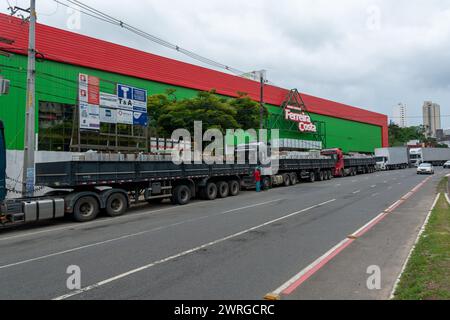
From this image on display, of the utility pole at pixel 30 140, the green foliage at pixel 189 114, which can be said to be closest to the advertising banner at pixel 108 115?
the utility pole at pixel 30 140

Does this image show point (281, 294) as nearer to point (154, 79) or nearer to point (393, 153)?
point (154, 79)

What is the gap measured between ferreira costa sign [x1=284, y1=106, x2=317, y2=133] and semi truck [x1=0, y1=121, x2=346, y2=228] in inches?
1018

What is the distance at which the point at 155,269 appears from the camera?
7016 millimetres

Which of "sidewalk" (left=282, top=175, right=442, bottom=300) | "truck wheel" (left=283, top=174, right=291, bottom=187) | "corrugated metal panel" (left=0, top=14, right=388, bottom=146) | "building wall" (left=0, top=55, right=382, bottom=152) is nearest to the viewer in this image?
"sidewalk" (left=282, top=175, right=442, bottom=300)

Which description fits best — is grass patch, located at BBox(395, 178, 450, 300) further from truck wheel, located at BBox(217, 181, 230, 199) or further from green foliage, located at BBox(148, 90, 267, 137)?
green foliage, located at BBox(148, 90, 267, 137)

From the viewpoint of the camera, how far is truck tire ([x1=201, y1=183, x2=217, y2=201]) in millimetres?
20281

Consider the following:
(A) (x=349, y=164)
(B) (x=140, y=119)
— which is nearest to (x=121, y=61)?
(B) (x=140, y=119)

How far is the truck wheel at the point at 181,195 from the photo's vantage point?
18.3m

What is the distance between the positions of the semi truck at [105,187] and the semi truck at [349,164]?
2108 centimetres

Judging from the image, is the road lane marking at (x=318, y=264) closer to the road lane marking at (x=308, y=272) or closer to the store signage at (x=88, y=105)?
the road lane marking at (x=308, y=272)

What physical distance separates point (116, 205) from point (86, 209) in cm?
133

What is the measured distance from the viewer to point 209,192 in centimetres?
2045

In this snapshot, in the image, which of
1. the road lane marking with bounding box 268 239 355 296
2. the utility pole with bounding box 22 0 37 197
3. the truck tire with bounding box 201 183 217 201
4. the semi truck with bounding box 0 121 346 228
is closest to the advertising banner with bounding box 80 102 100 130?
the utility pole with bounding box 22 0 37 197

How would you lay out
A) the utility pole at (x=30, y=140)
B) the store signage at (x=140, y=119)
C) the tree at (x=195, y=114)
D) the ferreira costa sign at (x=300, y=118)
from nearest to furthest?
the utility pole at (x=30, y=140) < the store signage at (x=140, y=119) < the tree at (x=195, y=114) < the ferreira costa sign at (x=300, y=118)
